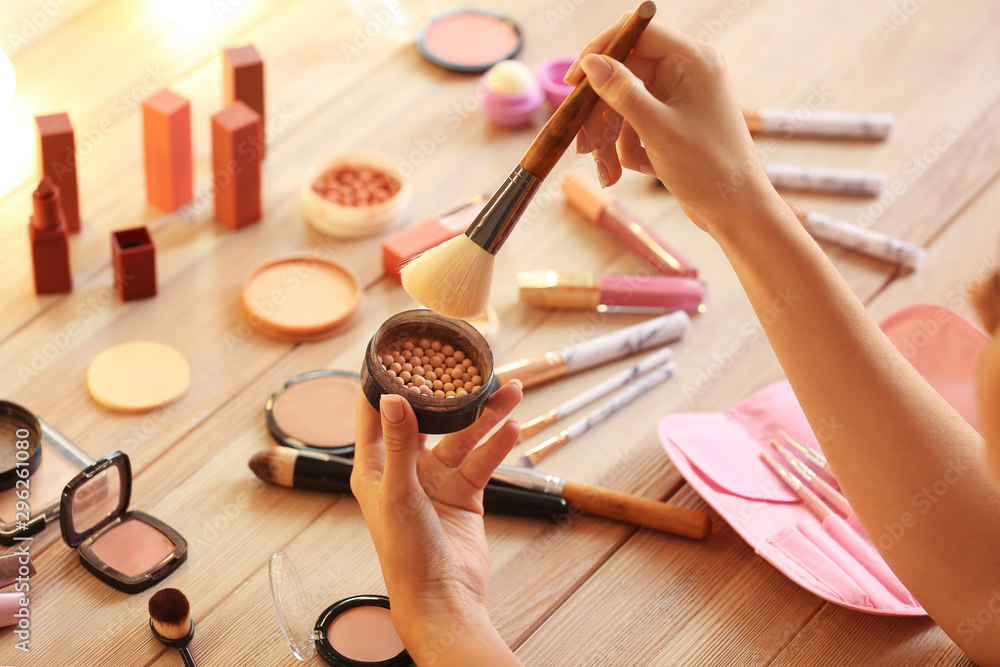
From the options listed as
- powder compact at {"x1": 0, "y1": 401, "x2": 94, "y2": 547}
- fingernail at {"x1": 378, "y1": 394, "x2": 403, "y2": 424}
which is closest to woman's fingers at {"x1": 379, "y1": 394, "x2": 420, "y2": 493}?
fingernail at {"x1": 378, "y1": 394, "x2": 403, "y2": 424}

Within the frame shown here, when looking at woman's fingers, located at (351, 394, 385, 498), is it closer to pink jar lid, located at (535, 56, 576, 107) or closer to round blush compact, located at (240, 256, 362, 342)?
round blush compact, located at (240, 256, 362, 342)

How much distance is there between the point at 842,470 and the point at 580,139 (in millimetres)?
341

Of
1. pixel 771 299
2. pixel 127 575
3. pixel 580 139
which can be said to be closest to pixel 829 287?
pixel 771 299

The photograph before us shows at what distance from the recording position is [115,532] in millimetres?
826

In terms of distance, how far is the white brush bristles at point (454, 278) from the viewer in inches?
28.6

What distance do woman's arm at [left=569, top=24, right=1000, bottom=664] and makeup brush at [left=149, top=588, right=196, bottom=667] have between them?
491mm

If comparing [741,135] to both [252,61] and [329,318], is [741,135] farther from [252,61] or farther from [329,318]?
[252,61]

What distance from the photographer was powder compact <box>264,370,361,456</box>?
3.04 feet

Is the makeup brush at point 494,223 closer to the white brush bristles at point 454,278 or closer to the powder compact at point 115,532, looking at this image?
the white brush bristles at point 454,278

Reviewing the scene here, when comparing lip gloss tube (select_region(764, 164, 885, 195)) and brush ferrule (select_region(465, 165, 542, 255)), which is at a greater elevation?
brush ferrule (select_region(465, 165, 542, 255))

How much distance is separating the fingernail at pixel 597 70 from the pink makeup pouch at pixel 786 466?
0.31 m

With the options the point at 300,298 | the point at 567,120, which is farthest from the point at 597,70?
the point at 300,298

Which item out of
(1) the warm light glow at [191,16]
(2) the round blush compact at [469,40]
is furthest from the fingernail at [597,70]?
(1) the warm light glow at [191,16]

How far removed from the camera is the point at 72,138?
1033mm
